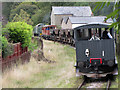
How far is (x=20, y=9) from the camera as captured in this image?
12617mm

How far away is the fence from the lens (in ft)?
30.6

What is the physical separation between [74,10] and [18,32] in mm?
14818

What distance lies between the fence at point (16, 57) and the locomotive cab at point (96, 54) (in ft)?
11.1

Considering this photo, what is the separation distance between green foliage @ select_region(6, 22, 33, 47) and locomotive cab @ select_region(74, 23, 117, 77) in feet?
15.3

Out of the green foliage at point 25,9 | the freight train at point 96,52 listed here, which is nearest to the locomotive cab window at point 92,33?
the freight train at point 96,52

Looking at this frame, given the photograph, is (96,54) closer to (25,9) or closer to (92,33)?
(92,33)

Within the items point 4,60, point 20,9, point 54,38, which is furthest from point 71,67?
point 54,38

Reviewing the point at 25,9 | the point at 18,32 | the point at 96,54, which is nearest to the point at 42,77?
the point at 96,54

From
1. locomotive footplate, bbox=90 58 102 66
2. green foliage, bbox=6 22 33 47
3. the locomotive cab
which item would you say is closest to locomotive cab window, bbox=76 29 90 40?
the locomotive cab

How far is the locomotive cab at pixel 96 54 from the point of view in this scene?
8.13 m

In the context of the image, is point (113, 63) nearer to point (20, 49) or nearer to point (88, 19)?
point (20, 49)

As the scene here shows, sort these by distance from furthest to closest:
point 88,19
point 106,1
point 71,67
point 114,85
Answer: point 88,19, point 71,67, point 114,85, point 106,1

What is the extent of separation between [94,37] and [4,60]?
425 centimetres

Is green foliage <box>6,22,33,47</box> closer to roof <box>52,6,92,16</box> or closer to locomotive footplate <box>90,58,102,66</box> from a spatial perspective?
locomotive footplate <box>90,58,102,66</box>
